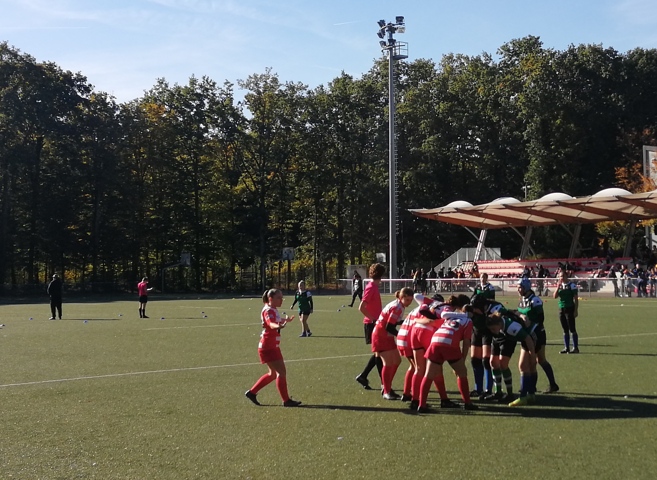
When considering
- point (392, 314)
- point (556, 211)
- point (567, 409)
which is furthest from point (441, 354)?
point (556, 211)

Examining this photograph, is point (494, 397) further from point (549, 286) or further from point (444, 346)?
point (549, 286)

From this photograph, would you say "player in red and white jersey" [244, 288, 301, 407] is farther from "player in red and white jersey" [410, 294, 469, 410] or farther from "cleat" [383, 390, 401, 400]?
"player in red and white jersey" [410, 294, 469, 410]

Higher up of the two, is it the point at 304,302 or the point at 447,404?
the point at 304,302

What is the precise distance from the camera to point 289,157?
69938mm

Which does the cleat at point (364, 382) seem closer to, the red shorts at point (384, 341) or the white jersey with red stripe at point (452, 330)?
the red shorts at point (384, 341)

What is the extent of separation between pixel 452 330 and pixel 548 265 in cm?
4350

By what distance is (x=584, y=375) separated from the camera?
12938 mm

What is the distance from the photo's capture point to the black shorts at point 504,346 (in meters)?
10.5

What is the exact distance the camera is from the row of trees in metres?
61.4

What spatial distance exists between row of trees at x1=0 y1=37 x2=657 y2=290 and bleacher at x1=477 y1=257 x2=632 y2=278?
1006cm

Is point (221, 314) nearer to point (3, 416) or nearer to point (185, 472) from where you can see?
point (3, 416)

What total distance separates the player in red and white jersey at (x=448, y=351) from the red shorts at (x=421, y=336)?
0.24m

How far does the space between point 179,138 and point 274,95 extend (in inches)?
354

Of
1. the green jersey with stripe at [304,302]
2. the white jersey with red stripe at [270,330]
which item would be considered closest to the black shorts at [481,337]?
the white jersey with red stripe at [270,330]
